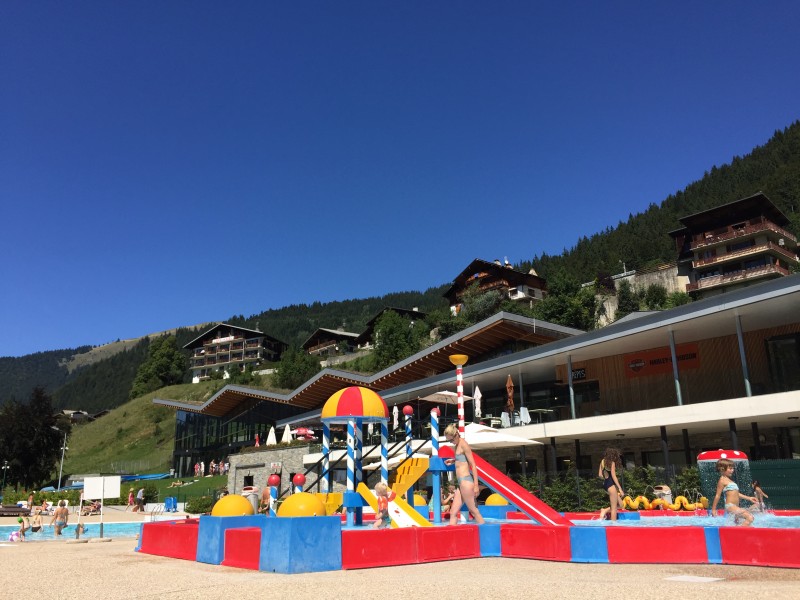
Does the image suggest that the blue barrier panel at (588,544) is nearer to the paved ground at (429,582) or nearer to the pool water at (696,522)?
the paved ground at (429,582)

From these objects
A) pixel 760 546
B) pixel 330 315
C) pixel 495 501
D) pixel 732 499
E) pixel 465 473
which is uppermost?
pixel 330 315

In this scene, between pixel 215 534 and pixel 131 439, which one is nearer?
pixel 215 534

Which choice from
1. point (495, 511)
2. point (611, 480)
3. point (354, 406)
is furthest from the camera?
point (495, 511)

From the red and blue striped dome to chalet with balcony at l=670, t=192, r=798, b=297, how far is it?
59702 millimetres

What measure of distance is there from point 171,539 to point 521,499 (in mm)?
6112

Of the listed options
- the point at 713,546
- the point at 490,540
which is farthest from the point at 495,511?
the point at 713,546

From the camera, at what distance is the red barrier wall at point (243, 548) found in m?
8.00

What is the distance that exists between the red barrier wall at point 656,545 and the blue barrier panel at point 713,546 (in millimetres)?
46

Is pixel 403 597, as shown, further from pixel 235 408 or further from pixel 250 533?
pixel 235 408

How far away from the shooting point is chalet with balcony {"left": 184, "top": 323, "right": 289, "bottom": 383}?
12362cm

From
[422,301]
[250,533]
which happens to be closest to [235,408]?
[250,533]

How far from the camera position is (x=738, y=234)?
6250 cm

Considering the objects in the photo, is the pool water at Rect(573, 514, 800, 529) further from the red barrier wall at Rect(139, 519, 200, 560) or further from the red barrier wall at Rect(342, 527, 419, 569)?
the red barrier wall at Rect(139, 519, 200, 560)

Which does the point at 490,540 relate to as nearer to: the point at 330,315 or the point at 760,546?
the point at 760,546
